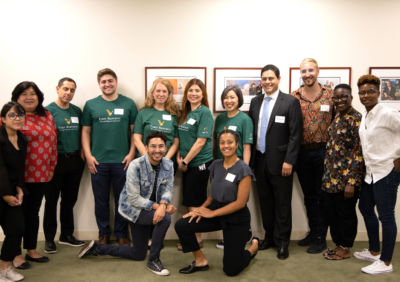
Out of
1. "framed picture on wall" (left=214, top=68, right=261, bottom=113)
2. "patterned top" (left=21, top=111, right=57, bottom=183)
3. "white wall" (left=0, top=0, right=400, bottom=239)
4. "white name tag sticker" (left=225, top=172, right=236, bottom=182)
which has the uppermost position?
"white wall" (left=0, top=0, right=400, bottom=239)

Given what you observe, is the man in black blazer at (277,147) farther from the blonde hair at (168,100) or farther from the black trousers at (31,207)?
the black trousers at (31,207)

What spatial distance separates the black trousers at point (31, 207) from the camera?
270 centimetres

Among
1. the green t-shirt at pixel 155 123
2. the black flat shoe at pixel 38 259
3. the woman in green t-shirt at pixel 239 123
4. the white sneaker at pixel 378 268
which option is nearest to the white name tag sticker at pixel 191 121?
the green t-shirt at pixel 155 123

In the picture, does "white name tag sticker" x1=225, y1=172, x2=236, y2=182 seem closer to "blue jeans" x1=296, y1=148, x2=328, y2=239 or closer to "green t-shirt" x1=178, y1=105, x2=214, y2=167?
"green t-shirt" x1=178, y1=105, x2=214, y2=167

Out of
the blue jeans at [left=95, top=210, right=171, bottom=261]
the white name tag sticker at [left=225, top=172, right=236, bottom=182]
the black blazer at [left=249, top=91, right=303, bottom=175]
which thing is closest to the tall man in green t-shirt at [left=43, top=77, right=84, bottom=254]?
the blue jeans at [left=95, top=210, right=171, bottom=261]

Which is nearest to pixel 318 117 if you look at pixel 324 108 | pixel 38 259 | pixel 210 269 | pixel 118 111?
pixel 324 108

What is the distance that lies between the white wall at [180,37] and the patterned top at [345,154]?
91cm

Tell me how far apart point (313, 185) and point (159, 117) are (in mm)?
1752

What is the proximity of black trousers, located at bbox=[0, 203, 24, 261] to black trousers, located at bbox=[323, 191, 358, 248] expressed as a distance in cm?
269

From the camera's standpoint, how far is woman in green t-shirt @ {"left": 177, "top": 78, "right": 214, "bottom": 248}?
3033mm

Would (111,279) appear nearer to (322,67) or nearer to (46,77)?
(46,77)

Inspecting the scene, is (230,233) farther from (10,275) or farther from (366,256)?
(10,275)

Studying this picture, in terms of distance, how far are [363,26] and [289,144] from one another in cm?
172

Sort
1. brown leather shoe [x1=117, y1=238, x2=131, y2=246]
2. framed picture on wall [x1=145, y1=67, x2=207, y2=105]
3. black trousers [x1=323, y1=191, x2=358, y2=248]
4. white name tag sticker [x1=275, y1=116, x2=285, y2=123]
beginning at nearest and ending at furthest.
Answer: black trousers [x1=323, y1=191, x2=358, y2=248], white name tag sticker [x1=275, y1=116, x2=285, y2=123], brown leather shoe [x1=117, y1=238, x2=131, y2=246], framed picture on wall [x1=145, y1=67, x2=207, y2=105]
